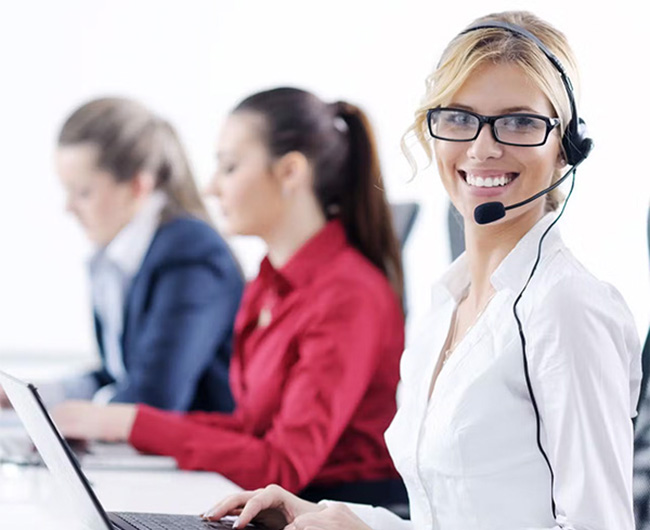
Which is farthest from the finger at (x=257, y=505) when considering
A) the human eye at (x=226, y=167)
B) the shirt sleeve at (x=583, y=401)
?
the human eye at (x=226, y=167)

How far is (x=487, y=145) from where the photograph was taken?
1238 millimetres

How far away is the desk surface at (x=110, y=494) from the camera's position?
1579mm

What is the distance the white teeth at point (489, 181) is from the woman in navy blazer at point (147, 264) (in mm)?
1285

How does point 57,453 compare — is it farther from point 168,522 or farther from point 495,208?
point 495,208

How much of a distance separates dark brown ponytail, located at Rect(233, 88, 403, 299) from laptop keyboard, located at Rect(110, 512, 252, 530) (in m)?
0.88

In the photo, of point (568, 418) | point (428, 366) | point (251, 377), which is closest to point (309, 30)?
point (251, 377)

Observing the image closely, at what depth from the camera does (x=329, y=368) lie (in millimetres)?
1903

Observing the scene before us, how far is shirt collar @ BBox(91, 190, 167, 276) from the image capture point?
270 cm

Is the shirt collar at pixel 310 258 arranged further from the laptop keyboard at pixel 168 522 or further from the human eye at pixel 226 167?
the laptop keyboard at pixel 168 522

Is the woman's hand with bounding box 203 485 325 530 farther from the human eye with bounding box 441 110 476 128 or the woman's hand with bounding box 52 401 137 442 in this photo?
the woman's hand with bounding box 52 401 137 442

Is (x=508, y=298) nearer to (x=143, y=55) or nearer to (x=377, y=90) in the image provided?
(x=377, y=90)

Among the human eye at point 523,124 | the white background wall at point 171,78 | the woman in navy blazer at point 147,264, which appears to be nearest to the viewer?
the human eye at point 523,124

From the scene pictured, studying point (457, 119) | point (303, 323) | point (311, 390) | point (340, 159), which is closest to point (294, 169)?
point (340, 159)

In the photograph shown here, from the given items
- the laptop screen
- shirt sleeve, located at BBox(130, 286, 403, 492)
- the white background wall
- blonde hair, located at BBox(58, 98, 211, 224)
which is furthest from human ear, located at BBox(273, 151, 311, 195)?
the white background wall
